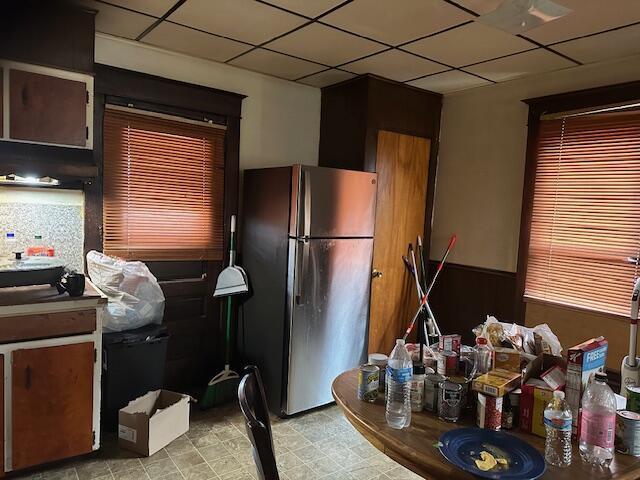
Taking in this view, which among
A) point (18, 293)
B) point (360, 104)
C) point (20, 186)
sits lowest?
point (18, 293)

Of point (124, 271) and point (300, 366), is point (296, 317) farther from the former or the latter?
point (124, 271)

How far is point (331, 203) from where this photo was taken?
3.22 meters

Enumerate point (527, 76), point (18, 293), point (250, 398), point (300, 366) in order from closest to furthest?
1. point (250, 398)
2. point (18, 293)
3. point (300, 366)
4. point (527, 76)

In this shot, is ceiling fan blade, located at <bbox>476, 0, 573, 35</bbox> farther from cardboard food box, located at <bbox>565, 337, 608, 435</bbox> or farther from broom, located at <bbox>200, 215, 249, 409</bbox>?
broom, located at <bbox>200, 215, 249, 409</bbox>

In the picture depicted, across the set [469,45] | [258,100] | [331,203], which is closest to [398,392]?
[331,203]

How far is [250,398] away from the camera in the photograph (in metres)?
1.38

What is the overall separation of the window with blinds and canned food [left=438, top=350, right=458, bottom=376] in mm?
2181

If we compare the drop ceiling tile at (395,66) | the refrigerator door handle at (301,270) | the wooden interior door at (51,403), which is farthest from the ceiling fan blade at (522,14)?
the wooden interior door at (51,403)

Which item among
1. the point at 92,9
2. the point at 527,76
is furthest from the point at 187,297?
the point at 527,76

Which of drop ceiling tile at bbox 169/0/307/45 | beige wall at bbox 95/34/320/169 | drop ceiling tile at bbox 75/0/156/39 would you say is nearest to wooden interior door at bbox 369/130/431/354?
beige wall at bbox 95/34/320/169

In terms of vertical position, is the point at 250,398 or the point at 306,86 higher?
the point at 306,86

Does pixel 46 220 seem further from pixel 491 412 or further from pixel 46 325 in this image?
pixel 491 412

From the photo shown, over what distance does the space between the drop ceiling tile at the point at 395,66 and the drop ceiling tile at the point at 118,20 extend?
4.56 feet

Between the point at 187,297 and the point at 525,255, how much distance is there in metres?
2.54
